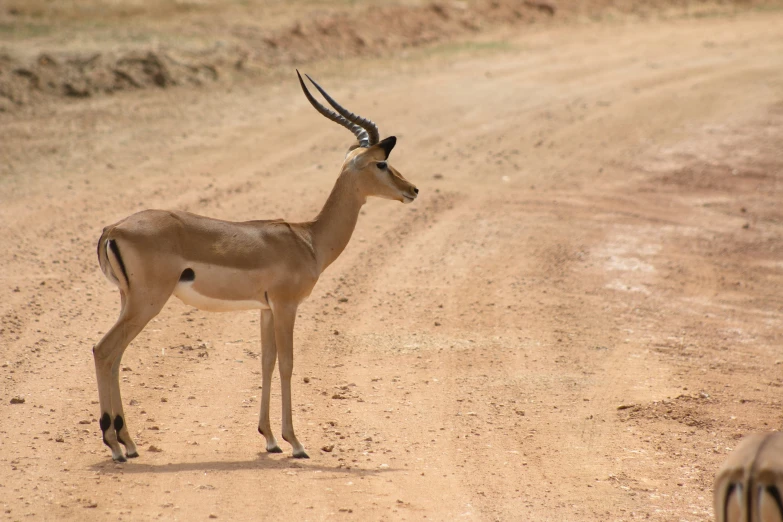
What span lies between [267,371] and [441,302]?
4.55 metres

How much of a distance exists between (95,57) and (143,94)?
125 cm

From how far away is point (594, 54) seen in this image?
25500mm

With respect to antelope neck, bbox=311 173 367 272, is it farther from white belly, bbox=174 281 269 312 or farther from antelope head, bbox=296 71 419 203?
white belly, bbox=174 281 269 312

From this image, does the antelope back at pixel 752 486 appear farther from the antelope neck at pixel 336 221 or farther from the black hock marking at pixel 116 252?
the black hock marking at pixel 116 252

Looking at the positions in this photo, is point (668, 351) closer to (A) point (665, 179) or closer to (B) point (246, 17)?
(A) point (665, 179)

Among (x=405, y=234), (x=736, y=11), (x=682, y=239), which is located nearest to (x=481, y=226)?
(x=405, y=234)

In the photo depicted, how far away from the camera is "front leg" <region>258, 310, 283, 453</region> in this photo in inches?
315

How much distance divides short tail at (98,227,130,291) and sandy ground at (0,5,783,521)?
1296 millimetres

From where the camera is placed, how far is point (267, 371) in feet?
26.8

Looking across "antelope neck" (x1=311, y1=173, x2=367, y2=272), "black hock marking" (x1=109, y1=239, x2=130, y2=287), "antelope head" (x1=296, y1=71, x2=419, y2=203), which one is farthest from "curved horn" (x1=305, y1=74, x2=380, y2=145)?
"black hock marking" (x1=109, y1=239, x2=130, y2=287)

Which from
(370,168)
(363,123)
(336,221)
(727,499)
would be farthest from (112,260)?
(727,499)

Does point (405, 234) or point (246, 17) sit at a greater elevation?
point (246, 17)

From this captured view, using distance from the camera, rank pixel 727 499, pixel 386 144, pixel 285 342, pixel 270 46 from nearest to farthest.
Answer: pixel 727 499, pixel 285 342, pixel 386 144, pixel 270 46

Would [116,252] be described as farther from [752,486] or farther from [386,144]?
[752,486]
